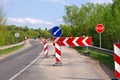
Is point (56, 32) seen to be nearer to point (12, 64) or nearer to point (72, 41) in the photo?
point (72, 41)

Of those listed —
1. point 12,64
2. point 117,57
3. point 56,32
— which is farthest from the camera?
point 56,32

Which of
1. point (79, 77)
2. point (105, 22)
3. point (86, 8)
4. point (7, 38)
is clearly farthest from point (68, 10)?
point (79, 77)

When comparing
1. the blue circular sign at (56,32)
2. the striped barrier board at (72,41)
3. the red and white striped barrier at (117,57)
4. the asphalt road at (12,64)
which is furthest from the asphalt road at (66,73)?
the striped barrier board at (72,41)

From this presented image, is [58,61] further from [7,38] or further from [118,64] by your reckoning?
[7,38]

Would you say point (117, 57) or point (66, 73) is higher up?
point (117, 57)

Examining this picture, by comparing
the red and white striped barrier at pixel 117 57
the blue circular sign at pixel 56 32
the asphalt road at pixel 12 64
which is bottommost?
the asphalt road at pixel 12 64

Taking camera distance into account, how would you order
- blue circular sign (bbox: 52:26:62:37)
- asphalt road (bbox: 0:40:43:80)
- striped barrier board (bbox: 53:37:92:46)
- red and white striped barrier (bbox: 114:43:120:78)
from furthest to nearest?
striped barrier board (bbox: 53:37:92:46)
blue circular sign (bbox: 52:26:62:37)
asphalt road (bbox: 0:40:43:80)
red and white striped barrier (bbox: 114:43:120:78)

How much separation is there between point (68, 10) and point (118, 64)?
78.9 metres

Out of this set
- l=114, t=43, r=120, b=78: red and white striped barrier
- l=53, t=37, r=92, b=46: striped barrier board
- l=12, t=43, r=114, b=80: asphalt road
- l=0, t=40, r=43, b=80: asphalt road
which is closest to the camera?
l=114, t=43, r=120, b=78: red and white striped barrier

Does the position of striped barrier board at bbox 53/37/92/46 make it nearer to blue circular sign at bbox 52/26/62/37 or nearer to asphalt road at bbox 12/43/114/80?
blue circular sign at bbox 52/26/62/37

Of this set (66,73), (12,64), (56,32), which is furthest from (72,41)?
(66,73)

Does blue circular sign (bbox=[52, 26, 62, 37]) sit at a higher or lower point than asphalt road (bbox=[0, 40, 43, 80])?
higher

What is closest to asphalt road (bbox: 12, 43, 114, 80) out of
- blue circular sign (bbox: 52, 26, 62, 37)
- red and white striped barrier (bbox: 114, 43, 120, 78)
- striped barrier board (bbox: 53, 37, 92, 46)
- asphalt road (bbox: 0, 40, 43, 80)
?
asphalt road (bbox: 0, 40, 43, 80)

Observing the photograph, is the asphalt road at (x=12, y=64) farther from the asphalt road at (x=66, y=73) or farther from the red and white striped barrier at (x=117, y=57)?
the red and white striped barrier at (x=117, y=57)
